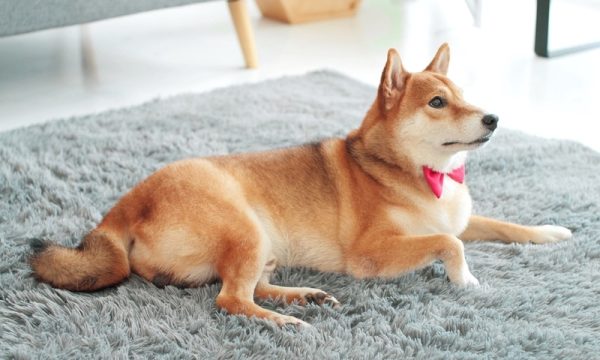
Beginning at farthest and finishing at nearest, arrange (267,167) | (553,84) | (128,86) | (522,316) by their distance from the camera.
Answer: (128,86)
(553,84)
(267,167)
(522,316)

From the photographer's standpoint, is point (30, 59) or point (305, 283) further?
point (30, 59)

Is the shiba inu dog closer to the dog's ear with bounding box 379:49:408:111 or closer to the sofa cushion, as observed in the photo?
the dog's ear with bounding box 379:49:408:111

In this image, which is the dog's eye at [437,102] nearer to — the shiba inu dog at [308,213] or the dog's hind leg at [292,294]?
the shiba inu dog at [308,213]

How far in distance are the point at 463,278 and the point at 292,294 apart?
406 millimetres

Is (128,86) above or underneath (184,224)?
underneath

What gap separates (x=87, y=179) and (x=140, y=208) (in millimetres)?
842

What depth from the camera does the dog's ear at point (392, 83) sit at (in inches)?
76.8

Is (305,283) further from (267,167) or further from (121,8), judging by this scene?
(121,8)

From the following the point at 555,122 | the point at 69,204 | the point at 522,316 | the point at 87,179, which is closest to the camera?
the point at 522,316

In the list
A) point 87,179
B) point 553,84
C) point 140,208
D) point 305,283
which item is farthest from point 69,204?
point 553,84

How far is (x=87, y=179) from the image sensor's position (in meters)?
2.65

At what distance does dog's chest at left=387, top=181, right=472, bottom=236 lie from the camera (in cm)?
194

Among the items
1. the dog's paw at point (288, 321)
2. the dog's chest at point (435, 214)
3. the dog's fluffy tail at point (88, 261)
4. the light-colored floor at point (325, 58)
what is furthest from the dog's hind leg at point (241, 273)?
the light-colored floor at point (325, 58)

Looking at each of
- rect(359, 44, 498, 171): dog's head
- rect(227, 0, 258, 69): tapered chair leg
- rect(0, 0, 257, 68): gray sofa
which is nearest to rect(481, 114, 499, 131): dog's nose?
rect(359, 44, 498, 171): dog's head
